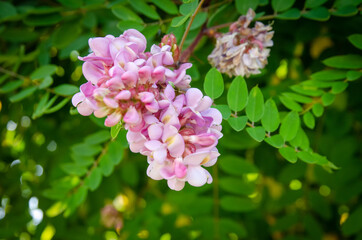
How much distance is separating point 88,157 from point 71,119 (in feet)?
1.25

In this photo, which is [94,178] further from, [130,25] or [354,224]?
[354,224]

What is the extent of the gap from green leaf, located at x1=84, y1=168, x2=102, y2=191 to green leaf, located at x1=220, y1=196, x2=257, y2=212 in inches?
16.5

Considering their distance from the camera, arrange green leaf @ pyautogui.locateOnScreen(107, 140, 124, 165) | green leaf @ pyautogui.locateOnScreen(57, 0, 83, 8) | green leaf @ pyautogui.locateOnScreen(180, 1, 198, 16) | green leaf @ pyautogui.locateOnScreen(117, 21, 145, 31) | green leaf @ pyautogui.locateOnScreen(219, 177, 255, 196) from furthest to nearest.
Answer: green leaf @ pyautogui.locateOnScreen(219, 177, 255, 196) < green leaf @ pyautogui.locateOnScreen(57, 0, 83, 8) < green leaf @ pyautogui.locateOnScreen(107, 140, 124, 165) < green leaf @ pyautogui.locateOnScreen(117, 21, 145, 31) < green leaf @ pyautogui.locateOnScreen(180, 1, 198, 16)

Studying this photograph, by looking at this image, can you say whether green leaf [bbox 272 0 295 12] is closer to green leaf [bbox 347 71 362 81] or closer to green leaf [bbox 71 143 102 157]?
green leaf [bbox 347 71 362 81]

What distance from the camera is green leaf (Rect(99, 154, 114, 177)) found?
3.29 ft

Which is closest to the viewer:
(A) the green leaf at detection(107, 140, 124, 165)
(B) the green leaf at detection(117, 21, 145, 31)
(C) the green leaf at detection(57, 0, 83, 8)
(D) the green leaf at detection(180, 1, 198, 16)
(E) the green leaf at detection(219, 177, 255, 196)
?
(D) the green leaf at detection(180, 1, 198, 16)

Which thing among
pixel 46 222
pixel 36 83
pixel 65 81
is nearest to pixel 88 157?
pixel 36 83

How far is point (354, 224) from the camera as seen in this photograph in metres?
1.18

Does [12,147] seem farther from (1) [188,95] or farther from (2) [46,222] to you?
(1) [188,95]

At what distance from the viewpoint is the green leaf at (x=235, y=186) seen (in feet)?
4.01

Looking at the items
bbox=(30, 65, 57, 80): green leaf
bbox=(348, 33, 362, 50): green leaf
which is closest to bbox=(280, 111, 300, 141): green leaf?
bbox=(348, 33, 362, 50): green leaf

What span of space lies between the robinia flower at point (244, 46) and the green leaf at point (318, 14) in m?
0.16

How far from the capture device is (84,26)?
1.24 meters

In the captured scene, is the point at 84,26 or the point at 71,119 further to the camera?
the point at 71,119
